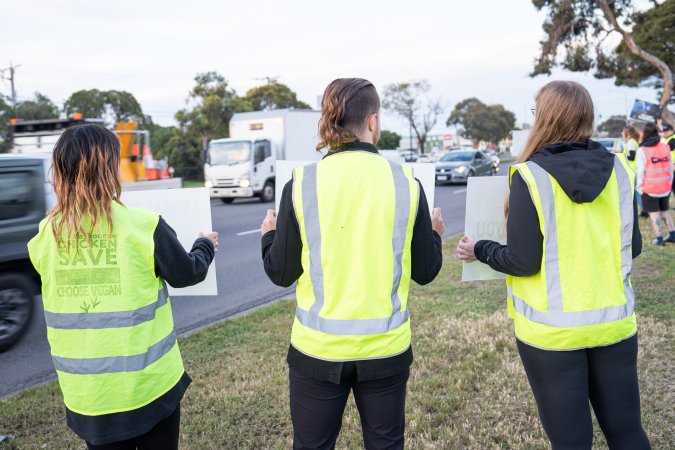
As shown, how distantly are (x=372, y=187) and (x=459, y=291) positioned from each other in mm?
5109

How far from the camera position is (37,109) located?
36.1m

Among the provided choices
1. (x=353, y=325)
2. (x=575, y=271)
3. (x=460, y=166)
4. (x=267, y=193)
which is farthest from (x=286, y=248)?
(x=460, y=166)

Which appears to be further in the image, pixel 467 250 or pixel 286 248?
pixel 467 250

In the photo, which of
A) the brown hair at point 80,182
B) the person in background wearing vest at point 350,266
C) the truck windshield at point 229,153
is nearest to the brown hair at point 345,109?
the person in background wearing vest at point 350,266

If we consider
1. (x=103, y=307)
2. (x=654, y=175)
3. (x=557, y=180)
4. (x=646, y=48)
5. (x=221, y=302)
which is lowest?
(x=221, y=302)

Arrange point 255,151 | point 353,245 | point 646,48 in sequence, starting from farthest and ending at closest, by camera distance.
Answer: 1. point 646,48
2. point 255,151
3. point 353,245

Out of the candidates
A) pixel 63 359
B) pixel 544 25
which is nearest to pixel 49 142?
pixel 63 359

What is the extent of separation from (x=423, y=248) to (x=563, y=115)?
0.77m

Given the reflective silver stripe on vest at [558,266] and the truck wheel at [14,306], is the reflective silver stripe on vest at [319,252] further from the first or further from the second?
the truck wheel at [14,306]

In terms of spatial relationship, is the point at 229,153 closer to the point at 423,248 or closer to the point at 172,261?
the point at 172,261

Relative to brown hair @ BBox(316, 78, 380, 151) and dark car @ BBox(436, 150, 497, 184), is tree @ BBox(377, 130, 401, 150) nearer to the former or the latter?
dark car @ BBox(436, 150, 497, 184)

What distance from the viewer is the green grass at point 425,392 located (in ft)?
11.4

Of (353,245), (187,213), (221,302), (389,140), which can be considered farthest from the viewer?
(389,140)

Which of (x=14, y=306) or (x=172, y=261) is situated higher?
(x=172, y=261)
